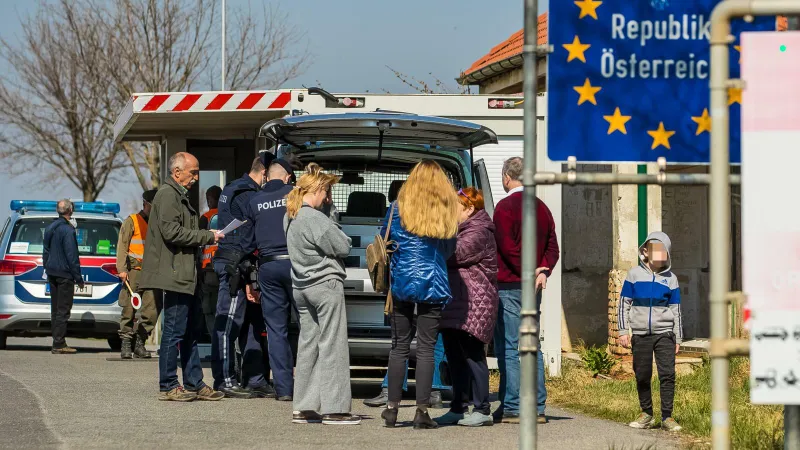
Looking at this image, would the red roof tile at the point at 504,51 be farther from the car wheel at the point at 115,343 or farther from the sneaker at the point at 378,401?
the sneaker at the point at 378,401

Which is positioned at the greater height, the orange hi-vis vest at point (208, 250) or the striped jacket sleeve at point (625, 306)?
the orange hi-vis vest at point (208, 250)

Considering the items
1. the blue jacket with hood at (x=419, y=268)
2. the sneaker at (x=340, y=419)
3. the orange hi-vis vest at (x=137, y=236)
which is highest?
the orange hi-vis vest at (x=137, y=236)

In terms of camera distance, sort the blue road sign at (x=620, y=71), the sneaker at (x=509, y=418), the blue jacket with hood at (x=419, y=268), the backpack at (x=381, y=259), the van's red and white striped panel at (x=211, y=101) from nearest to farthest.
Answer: the blue road sign at (x=620, y=71) → the blue jacket with hood at (x=419, y=268) → the backpack at (x=381, y=259) → the sneaker at (x=509, y=418) → the van's red and white striped panel at (x=211, y=101)

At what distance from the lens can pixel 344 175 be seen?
11445 mm

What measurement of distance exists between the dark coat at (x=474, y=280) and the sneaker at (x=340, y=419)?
2.76ft

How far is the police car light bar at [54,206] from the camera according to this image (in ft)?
61.5

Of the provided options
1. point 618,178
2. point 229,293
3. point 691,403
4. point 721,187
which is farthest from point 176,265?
point 721,187

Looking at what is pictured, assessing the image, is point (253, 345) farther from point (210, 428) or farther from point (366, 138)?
point (210, 428)

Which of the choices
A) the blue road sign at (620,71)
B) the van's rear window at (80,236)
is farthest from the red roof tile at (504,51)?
the blue road sign at (620,71)

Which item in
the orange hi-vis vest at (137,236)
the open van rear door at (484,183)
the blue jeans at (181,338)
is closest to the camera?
the blue jeans at (181,338)

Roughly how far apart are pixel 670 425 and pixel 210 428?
118 inches

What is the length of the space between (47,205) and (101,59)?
19.3 metres

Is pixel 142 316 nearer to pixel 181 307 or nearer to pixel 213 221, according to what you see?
pixel 213 221

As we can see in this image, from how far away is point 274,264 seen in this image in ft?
34.3
